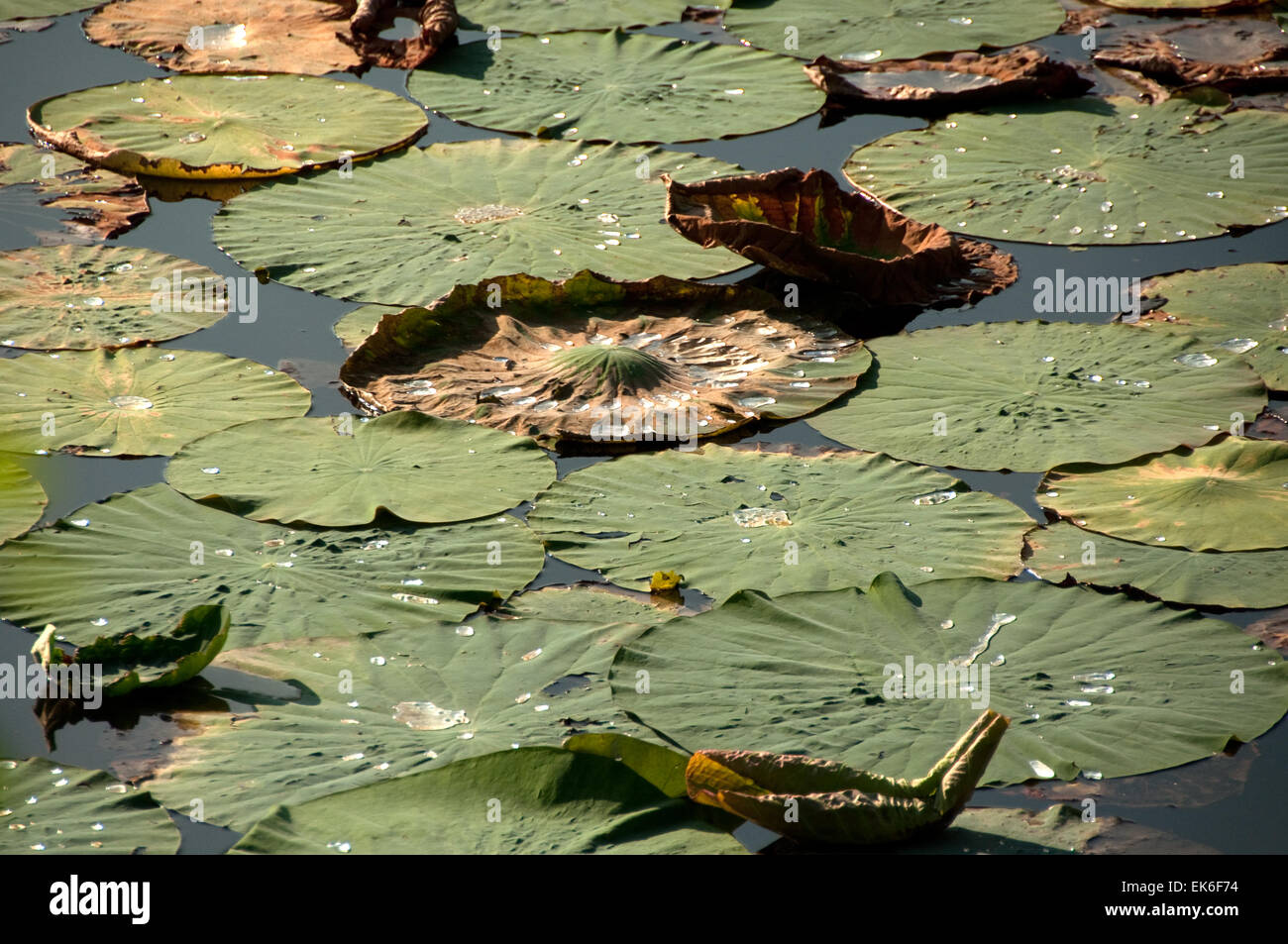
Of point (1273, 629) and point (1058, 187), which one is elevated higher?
point (1058, 187)

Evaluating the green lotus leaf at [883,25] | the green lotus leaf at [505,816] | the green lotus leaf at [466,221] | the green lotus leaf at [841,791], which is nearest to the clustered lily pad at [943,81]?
the green lotus leaf at [883,25]

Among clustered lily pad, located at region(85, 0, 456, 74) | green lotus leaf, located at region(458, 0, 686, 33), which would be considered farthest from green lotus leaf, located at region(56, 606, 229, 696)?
green lotus leaf, located at region(458, 0, 686, 33)

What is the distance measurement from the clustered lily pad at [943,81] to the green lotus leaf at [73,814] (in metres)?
3.79

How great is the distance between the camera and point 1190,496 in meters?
2.94

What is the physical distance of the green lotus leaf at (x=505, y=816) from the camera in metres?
1.99

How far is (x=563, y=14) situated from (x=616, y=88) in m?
0.88

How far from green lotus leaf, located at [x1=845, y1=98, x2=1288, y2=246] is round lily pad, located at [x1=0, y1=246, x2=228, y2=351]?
6.89ft

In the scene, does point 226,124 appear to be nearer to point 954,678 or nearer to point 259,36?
point 259,36

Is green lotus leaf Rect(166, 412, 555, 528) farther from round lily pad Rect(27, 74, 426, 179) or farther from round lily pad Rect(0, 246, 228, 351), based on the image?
round lily pad Rect(27, 74, 426, 179)

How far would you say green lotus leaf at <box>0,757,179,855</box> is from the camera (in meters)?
2.00

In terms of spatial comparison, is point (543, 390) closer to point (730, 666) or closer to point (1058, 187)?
point (730, 666)

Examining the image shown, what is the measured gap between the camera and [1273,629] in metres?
2.59
